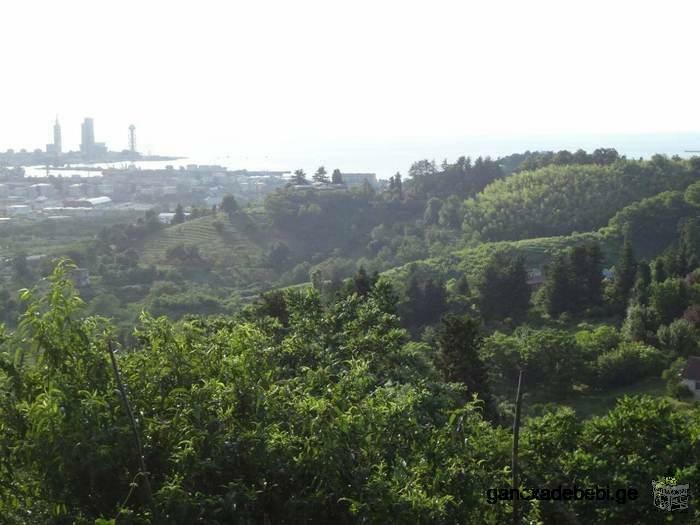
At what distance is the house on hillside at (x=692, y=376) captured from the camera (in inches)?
534

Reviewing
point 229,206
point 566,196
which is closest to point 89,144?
point 229,206

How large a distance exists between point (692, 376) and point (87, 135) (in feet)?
304

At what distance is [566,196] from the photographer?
3819cm

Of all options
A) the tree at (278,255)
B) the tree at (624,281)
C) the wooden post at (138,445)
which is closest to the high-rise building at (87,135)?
the tree at (278,255)

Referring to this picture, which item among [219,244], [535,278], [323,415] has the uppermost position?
[323,415]

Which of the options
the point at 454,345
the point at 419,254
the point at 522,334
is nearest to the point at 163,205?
the point at 419,254

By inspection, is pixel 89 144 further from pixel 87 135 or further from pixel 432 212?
pixel 432 212

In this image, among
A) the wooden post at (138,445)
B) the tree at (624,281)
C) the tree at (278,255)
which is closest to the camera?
the wooden post at (138,445)

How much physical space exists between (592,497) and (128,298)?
2543 centimetres

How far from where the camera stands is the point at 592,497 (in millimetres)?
5055

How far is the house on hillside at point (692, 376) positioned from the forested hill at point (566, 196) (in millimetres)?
22173

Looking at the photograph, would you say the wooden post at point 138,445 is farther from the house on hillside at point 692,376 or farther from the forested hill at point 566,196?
the forested hill at point 566,196

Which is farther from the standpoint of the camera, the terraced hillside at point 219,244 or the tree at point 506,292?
the terraced hillside at point 219,244

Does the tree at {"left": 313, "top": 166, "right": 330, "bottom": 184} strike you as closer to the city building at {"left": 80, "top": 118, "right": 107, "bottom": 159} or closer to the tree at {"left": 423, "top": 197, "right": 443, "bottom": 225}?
the tree at {"left": 423, "top": 197, "right": 443, "bottom": 225}
